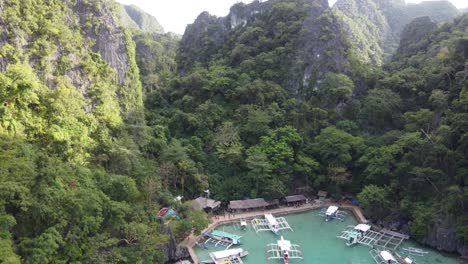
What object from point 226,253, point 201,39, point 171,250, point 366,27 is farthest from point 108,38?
point 366,27

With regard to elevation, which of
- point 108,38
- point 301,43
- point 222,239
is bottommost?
point 222,239

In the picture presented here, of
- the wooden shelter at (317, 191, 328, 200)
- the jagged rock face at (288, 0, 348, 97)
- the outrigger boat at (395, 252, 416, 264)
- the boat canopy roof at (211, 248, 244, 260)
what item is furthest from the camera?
the jagged rock face at (288, 0, 348, 97)

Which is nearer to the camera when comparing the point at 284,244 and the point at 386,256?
the point at 386,256

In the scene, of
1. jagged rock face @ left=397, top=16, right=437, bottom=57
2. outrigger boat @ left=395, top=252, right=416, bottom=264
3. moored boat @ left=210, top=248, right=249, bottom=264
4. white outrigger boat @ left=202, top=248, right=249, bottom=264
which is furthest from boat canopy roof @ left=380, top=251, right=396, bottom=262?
jagged rock face @ left=397, top=16, right=437, bottom=57

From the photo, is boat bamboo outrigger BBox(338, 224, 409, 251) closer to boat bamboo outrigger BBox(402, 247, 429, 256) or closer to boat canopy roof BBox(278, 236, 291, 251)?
boat bamboo outrigger BBox(402, 247, 429, 256)

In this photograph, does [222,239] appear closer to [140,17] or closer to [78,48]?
[78,48]

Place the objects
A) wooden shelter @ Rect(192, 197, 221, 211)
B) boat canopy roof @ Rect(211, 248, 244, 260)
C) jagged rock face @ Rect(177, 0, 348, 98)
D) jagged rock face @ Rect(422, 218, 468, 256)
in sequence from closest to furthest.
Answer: boat canopy roof @ Rect(211, 248, 244, 260)
jagged rock face @ Rect(422, 218, 468, 256)
wooden shelter @ Rect(192, 197, 221, 211)
jagged rock face @ Rect(177, 0, 348, 98)

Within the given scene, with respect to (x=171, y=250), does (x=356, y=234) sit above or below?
below
